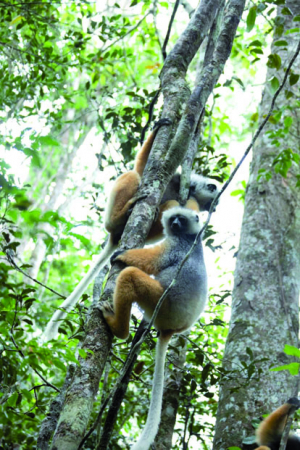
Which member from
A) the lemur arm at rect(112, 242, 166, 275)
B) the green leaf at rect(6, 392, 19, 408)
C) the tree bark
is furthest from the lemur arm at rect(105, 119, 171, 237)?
the green leaf at rect(6, 392, 19, 408)

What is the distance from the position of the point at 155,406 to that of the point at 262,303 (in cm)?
150

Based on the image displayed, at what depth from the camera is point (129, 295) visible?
11.2 ft

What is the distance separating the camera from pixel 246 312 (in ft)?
13.9

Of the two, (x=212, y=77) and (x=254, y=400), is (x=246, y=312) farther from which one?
(x=212, y=77)

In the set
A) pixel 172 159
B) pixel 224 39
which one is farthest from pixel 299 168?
pixel 172 159

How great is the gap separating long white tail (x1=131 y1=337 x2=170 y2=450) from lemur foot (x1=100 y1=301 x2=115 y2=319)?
2.72 feet

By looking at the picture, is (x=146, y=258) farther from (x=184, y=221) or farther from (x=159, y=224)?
(x=159, y=224)

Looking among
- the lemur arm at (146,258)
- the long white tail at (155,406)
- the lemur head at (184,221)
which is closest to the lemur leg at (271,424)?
the long white tail at (155,406)

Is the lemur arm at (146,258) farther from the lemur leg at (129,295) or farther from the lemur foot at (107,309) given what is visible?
the lemur foot at (107,309)

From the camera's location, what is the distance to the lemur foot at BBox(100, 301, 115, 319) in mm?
2767

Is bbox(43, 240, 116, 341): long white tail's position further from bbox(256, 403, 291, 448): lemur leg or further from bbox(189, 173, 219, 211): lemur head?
bbox(256, 403, 291, 448): lemur leg

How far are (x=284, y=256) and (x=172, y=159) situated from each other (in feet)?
6.24

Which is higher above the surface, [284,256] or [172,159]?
[284,256]

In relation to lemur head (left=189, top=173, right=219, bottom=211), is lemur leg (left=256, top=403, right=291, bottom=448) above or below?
below
